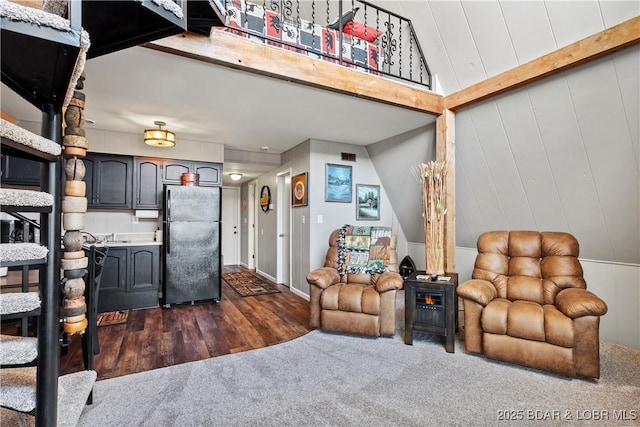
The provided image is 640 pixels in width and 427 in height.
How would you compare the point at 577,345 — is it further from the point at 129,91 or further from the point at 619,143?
the point at 129,91

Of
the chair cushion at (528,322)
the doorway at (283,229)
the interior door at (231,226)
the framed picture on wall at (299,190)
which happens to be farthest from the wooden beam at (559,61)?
the interior door at (231,226)

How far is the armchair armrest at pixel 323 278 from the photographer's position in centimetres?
317

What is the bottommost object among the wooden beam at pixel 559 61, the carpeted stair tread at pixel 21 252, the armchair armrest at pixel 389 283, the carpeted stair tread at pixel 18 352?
the armchair armrest at pixel 389 283

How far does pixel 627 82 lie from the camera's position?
224 cm

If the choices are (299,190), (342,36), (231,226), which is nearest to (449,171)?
(342,36)

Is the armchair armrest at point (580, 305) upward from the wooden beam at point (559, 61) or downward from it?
downward

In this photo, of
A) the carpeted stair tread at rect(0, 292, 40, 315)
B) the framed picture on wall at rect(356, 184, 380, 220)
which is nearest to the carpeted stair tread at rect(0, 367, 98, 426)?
the carpeted stair tread at rect(0, 292, 40, 315)

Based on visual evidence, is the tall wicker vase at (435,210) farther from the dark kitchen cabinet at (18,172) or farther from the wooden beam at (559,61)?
the dark kitchen cabinet at (18,172)

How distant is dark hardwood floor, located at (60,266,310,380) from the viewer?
2573 mm

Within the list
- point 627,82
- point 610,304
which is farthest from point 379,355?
point 627,82

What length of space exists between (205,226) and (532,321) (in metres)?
3.77

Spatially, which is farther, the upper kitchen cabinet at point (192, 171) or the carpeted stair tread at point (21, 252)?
the upper kitchen cabinet at point (192, 171)

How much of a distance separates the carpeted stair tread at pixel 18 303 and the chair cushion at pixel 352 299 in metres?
2.28

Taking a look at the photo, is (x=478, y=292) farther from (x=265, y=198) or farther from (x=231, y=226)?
(x=231, y=226)
